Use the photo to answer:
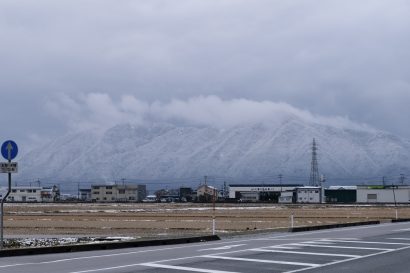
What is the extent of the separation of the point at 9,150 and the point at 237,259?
21.8 feet

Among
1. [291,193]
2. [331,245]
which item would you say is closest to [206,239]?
[331,245]

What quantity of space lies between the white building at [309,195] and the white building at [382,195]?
801cm

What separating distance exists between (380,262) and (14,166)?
30.9ft

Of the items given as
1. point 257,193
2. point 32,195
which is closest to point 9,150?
point 257,193

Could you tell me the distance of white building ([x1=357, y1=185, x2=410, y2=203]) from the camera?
124 metres

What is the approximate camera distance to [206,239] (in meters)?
22.5

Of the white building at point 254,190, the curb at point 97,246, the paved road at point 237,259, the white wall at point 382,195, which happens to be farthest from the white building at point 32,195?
the paved road at point 237,259

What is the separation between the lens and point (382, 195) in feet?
413

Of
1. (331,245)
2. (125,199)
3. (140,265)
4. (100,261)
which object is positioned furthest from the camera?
(125,199)

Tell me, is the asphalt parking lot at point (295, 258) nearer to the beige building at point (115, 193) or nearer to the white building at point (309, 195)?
the white building at point (309, 195)

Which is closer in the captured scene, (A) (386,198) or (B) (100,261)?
(B) (100,261)

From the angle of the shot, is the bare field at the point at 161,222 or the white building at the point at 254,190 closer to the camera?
the bare field at the point at 161,222

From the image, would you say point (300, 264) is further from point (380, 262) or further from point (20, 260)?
point (20, 260)

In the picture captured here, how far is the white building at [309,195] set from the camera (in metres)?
134
